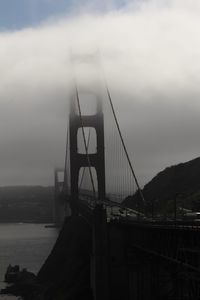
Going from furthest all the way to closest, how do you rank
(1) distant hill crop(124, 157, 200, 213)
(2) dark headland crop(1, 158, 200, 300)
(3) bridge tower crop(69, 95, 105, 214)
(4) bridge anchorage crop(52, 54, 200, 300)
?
(1) distant hill crop(124, 157, 200, 213)
(3) bridge tower crop(69, 95, 105, 214)
(2) dark headland crop(1, 158, 200, 300)
(4) bridge anchorage crop(52, 54, 200, 300)

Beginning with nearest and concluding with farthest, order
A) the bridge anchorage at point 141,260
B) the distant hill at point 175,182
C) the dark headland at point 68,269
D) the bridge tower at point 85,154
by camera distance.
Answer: the bridge anchorage at point 141,260, the dark headland at point 68,269, the bridge tower at point 85,154, the distant hill at point 175,182

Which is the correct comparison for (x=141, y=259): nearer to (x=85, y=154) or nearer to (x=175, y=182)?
(x=85, y=154)

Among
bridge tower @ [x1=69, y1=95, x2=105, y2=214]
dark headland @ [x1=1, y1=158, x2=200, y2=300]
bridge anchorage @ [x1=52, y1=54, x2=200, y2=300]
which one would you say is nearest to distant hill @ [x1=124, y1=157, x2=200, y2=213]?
dark headland @ [x1=1, y1=158, x2=200, y2=300]

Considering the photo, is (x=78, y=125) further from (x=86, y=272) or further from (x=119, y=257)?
(x=119, y=257)

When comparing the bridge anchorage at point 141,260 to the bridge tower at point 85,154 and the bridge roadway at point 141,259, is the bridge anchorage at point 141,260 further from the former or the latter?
the bridge tower at point 85,154

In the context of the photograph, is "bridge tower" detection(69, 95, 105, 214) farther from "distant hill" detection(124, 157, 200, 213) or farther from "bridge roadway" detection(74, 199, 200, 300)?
"bridge roadway" detection(74, 199, 200, 300)

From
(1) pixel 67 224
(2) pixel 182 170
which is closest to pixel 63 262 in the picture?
(1) pixel 67 224

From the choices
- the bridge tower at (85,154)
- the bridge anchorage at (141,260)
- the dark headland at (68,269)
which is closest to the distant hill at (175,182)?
the dark headland at (68,269)
